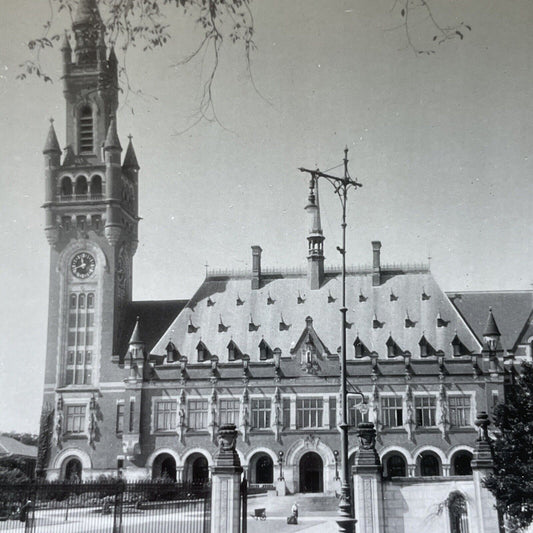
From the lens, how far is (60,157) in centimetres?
5650

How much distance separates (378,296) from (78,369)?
20.2 m

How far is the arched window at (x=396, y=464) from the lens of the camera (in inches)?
1938

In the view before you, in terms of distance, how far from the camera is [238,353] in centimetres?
5238

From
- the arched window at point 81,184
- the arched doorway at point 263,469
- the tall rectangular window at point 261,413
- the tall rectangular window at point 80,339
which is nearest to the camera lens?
the arched doorway at point 263,469

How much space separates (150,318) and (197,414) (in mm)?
8920

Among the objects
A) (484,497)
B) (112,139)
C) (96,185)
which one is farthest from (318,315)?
(484,497)

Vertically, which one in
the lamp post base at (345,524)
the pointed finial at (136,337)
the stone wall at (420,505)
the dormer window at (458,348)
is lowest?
the lamp post base at (345,524)

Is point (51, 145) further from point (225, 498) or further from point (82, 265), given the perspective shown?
point (225, 498)

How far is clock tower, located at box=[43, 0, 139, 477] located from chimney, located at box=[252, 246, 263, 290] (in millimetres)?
8872

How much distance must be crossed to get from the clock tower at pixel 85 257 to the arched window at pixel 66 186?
0.07m

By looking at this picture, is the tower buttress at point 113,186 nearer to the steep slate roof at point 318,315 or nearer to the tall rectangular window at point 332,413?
the steep slate roof at point 318,315

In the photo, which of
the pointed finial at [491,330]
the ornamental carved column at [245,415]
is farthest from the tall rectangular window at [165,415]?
the pointed finial at [491,330]

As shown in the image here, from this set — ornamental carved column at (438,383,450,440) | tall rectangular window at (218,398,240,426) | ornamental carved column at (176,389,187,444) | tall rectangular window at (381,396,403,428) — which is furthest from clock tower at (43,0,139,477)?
ornamental carved column at (438,383,450,440)

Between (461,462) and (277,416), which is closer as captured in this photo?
(461,462)
